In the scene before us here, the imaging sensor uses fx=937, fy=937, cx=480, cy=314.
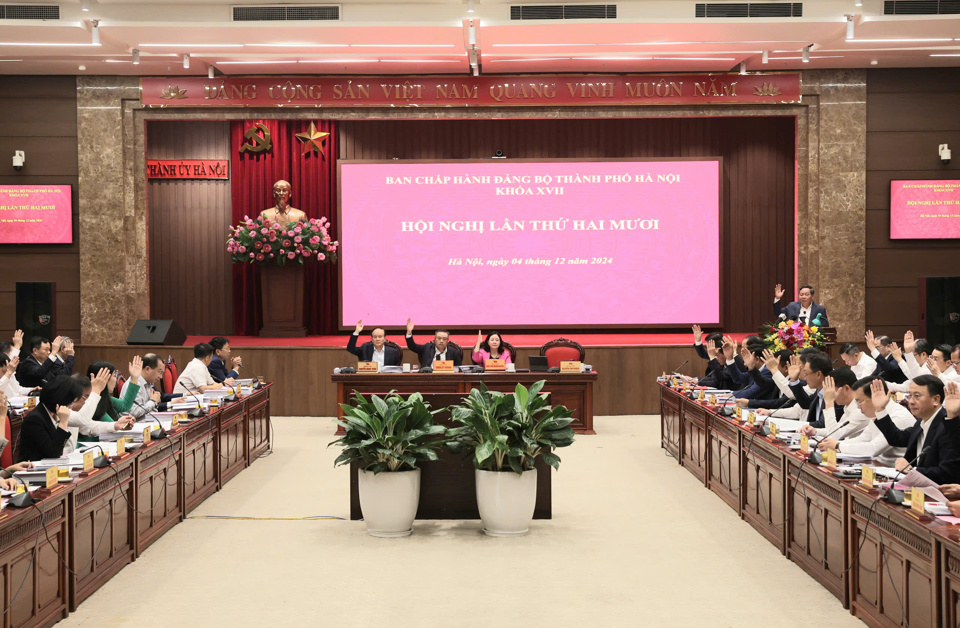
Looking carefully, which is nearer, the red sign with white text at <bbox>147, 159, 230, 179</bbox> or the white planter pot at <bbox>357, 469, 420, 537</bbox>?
the white planter pot at <bbox>357, 469, 420, 537</bbox>

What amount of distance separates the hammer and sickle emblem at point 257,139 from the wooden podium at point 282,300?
1998 millimetres

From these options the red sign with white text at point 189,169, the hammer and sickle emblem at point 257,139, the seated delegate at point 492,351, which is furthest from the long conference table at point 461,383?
the red sign with white text at point 189,169

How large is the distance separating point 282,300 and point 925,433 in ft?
27.8

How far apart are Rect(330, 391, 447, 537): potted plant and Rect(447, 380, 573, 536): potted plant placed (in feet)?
0.84

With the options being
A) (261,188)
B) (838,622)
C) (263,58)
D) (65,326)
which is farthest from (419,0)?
(838,622)

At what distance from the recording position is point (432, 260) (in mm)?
12031

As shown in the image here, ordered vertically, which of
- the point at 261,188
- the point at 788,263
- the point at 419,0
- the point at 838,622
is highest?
the point at 419,0

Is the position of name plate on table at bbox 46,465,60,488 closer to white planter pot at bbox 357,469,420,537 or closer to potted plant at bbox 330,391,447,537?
potted plant at bbox 330,391,447,537

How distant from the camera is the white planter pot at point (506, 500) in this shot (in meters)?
5.58

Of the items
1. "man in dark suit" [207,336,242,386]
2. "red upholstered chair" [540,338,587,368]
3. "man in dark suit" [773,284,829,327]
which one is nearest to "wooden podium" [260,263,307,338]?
"man in dark suit" [207,336,242,386]

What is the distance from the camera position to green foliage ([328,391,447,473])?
5.52 metres

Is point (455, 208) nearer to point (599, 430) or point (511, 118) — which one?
point (511, 118)

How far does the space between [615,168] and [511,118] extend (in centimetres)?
147

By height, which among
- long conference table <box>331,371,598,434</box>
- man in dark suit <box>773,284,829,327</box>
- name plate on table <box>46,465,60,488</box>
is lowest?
long conference table <box>331,371,598,434</box>
